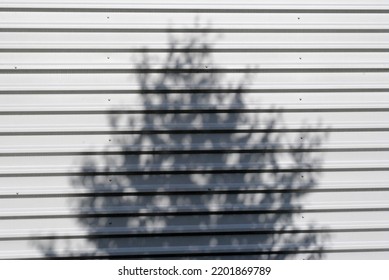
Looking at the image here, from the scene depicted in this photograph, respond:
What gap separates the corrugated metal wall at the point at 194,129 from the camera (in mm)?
5496

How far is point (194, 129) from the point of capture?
5.63 m

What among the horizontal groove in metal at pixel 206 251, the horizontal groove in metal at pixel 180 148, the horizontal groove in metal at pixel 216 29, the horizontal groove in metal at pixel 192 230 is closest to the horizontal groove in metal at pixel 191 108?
the horizontal groove in metal at pixel 180 148

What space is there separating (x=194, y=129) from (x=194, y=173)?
408 millimetres

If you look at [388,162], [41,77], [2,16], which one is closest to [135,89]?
[41,77]

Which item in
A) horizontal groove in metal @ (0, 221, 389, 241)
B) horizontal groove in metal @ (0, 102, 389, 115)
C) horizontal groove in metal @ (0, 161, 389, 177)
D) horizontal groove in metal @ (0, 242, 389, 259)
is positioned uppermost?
horizontal groove in metal @ (0, 102, 389, 115)

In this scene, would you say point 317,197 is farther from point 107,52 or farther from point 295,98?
point 107,52

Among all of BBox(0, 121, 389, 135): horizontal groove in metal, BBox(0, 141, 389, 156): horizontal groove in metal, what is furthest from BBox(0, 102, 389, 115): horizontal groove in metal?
BBox(0, 141, 389, 156): horizontal groove in metal

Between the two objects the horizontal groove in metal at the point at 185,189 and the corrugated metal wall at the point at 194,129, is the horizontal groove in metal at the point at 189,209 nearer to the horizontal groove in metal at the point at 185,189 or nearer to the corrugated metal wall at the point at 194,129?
the corrugated metal wall at the point at 194,129

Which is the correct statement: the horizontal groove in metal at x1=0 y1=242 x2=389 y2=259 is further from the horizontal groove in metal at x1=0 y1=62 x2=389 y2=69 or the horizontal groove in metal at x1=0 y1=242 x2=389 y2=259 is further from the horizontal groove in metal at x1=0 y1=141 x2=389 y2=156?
the horizontal groove in metal at x1=0 y1=62 x2=389 y2=69

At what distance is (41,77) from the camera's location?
18.0 feet

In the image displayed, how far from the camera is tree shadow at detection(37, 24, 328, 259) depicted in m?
5.56

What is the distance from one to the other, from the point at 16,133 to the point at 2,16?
41.2 inches

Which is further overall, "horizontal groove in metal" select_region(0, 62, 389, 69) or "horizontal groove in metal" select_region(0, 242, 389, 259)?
"horizontal groove in metal" select_region(0, 242, 389, 259)

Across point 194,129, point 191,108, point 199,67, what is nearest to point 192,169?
point 194,129
